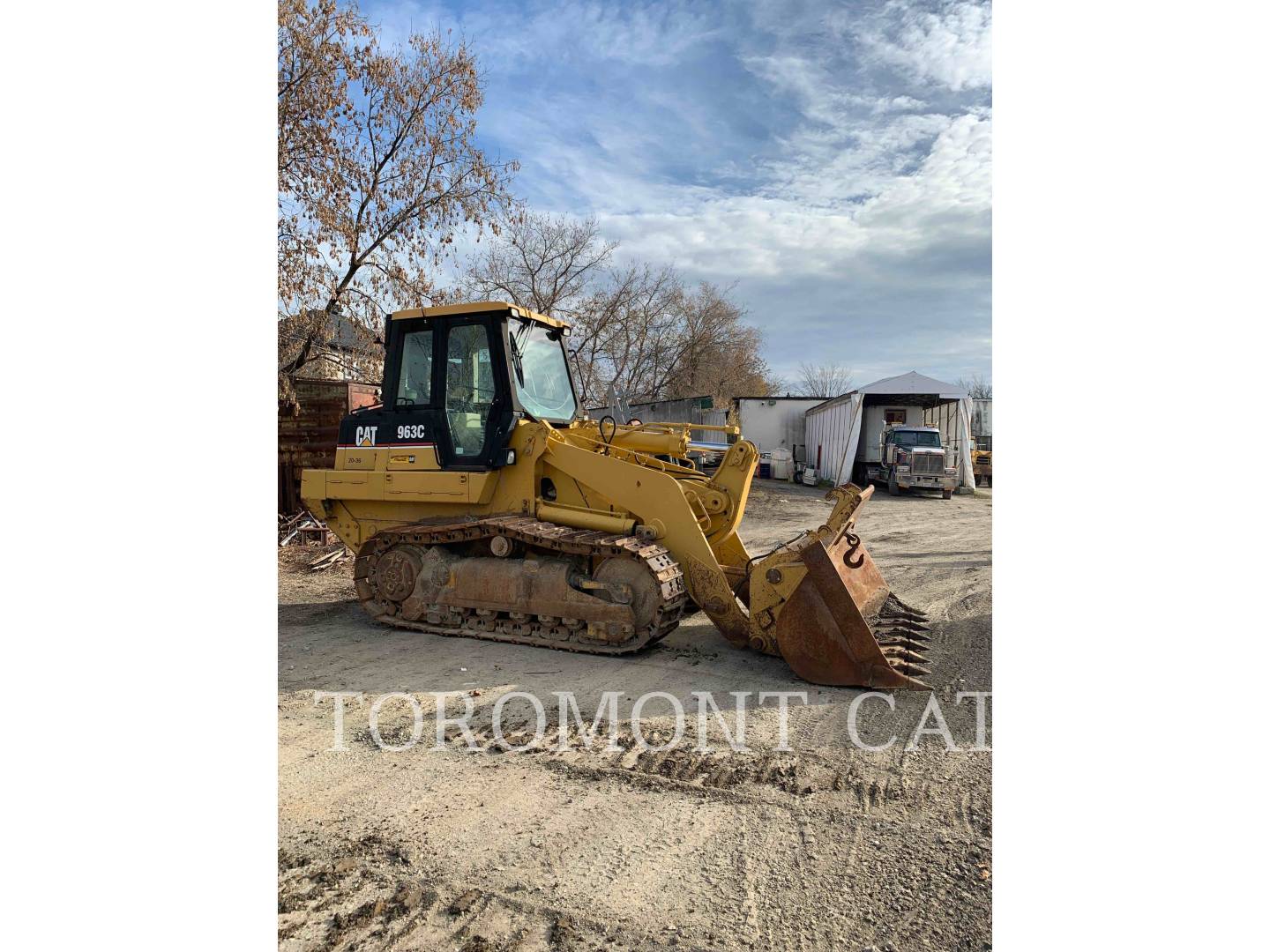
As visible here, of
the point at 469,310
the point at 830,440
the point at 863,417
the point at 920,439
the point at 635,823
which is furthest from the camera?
the point at 863,417

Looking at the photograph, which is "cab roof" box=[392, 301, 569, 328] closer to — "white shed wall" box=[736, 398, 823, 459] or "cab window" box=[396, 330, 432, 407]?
"cab window" box=[396, 330, 432, 407]

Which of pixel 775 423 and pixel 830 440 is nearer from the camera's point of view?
pixel 830 440

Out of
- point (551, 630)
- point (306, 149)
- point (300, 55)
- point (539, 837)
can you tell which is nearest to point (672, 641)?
point (551, 630)

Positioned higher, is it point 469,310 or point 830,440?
point 469,310

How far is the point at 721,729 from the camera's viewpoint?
405cm

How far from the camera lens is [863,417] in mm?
25172

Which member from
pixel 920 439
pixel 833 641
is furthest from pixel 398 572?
pixel 920 439

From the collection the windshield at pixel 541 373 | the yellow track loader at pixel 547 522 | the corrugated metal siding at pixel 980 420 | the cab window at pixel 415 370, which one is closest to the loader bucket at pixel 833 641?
the yellow track loader at pixel 547 522

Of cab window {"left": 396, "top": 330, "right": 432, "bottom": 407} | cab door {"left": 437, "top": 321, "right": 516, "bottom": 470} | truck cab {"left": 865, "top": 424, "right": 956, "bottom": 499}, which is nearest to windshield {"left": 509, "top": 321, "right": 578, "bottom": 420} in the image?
cab door {"left": 437, "top": 321, "right": 516, "bottom": 470}

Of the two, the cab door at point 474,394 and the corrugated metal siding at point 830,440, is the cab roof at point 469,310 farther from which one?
the corrugated metal siding at point 830,440

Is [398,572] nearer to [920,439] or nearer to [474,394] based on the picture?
[474,394]

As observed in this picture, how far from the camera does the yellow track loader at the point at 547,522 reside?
5.27m

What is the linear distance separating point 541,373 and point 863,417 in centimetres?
2031

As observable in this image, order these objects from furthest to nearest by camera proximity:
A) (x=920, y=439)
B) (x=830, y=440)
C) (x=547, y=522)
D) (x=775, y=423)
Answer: (x=775, y=423) → (x=830, y=440) → (x=920, y=439) → (x=547, y=522)
